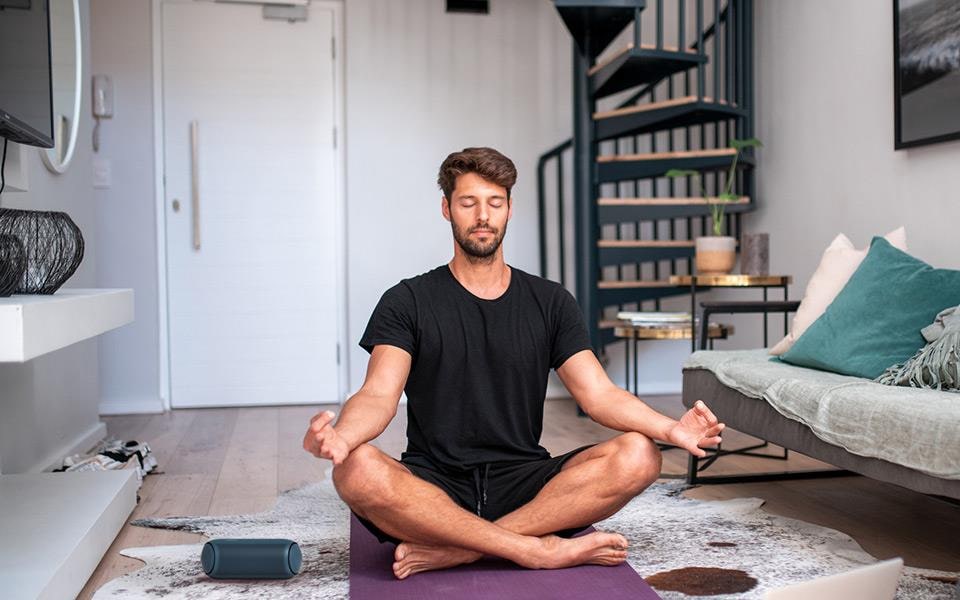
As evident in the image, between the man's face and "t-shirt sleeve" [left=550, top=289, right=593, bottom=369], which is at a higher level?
the man's face

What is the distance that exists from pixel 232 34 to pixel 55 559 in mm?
3912

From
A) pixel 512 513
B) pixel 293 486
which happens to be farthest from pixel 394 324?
pixel 293 486

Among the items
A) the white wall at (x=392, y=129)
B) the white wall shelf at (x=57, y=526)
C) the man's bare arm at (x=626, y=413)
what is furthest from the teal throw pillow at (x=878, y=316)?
the white wall at (x=392, y=129)

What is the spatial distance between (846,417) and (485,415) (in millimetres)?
949

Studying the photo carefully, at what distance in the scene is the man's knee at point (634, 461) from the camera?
7.00 ft

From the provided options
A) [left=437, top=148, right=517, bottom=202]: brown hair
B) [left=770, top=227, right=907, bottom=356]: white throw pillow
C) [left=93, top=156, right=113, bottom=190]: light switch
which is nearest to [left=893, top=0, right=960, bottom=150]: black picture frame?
[left=770, top=227, right=907, bottom=356]: white throw pillow

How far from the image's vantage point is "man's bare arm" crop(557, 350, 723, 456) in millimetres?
1981

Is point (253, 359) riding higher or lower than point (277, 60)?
lower

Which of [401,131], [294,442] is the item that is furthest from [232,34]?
[294,442]

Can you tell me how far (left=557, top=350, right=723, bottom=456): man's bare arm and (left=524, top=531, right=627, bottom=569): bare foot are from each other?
0.86 feet

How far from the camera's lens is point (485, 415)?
2297mm

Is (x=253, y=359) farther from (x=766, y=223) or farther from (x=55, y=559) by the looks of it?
(x=55, y=559)

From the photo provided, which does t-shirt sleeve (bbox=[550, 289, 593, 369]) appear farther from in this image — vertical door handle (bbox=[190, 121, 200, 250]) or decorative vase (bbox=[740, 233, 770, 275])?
vertical door handle (bbox=[190, 121, 200, 250])

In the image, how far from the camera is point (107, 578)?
2.32 m
